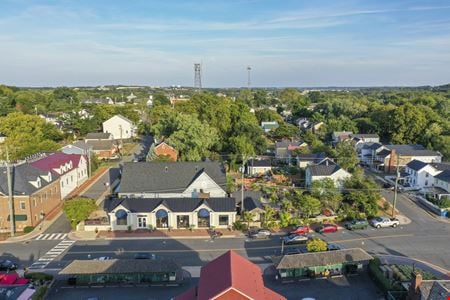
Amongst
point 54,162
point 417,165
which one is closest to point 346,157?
point 417,165

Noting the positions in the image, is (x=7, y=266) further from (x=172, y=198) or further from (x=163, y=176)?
(x=163, y=176)

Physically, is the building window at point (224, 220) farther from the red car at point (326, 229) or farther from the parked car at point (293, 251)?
the red car at point (326, 229)

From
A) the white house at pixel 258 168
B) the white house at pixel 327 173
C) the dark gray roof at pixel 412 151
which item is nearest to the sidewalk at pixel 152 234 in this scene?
the white house at pixel 327 173

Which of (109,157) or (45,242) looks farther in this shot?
(109,157)

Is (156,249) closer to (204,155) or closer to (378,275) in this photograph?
(378,275)

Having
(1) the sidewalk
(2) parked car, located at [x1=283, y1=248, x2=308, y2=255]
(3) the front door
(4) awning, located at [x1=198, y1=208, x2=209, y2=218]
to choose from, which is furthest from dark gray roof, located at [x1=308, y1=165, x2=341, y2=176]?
(3) the front door

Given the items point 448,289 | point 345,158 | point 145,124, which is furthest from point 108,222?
point 145,124
